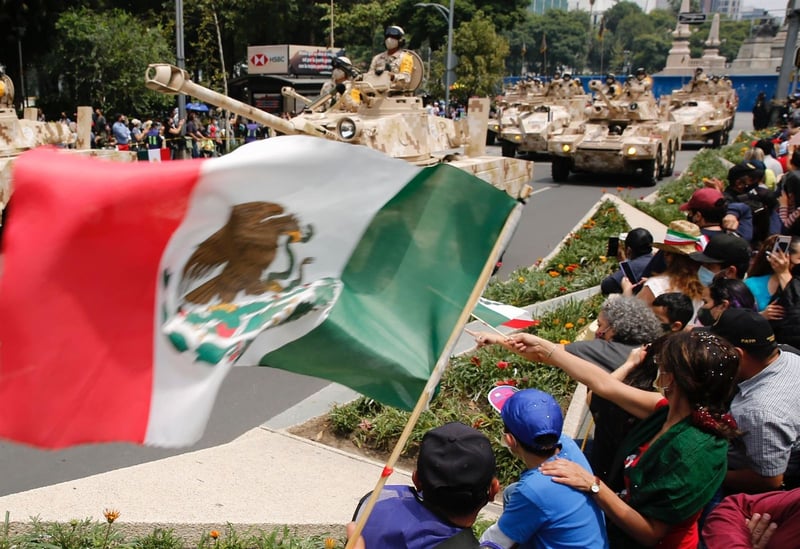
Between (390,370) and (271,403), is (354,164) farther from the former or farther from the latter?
(271,403)

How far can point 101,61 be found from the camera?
2875 cm

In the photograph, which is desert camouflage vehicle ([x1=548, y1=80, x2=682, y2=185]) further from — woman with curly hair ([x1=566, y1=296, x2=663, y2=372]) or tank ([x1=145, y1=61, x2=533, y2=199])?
woman with curly hair ([x1=566, y1=296, x2=663, y2=372])

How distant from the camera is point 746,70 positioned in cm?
7362

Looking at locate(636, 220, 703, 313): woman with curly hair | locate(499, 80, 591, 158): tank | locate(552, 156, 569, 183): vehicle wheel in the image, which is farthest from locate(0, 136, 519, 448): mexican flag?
locate(499, 80, 591, 158): tank

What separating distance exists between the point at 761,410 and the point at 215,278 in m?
2.33

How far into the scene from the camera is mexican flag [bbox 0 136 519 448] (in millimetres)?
2477

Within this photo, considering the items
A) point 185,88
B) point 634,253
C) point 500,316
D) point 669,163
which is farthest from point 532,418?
point 669,163

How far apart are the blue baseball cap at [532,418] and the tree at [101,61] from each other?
28.6 m

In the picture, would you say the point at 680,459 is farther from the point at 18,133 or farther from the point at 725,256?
the point at 18,133

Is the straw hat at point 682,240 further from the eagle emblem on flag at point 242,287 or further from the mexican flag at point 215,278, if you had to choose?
the eagle emblem on flag at point 242,287

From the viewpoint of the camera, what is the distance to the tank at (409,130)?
10.9 metres

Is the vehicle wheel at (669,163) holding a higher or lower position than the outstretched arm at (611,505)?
lower

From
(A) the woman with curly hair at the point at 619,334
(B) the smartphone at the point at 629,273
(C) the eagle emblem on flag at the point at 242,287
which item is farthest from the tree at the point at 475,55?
(C) the eagle emblem on flag at the point at 242,287

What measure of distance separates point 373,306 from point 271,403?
3.37 m
